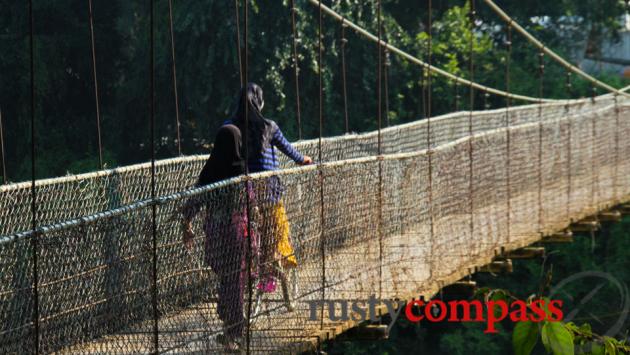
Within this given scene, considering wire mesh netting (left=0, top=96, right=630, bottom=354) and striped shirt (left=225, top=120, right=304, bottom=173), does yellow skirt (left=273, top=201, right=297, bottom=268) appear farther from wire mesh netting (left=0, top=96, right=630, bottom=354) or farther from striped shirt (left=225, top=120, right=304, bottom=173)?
striped shirt (left=225, top=120, right=304, bottom=173)

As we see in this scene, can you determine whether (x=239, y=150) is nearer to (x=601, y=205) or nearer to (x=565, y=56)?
(x=601, y=205)

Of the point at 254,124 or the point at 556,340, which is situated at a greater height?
the point at 254,124

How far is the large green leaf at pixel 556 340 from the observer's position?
6.97 feet

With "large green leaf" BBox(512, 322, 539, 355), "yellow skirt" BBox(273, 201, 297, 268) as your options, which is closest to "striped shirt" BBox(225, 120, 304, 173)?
"yellow skirt" BBox(273, 201, 297, 268)

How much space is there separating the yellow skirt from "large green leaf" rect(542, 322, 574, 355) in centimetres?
229

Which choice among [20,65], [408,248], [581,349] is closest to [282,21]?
[20,65]

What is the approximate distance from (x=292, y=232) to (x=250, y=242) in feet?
1.66

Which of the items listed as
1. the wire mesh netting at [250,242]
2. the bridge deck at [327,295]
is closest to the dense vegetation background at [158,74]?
the wire mesh netting at [250,242]

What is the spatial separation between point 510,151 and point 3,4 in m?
6.49

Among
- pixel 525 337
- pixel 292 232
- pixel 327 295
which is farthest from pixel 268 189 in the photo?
pixel 525 337

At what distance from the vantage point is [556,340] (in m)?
2.14

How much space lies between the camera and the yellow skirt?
4.43 m

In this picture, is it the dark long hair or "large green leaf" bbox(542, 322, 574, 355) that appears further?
the dark long hair

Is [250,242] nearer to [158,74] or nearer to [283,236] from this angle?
[283,236]
